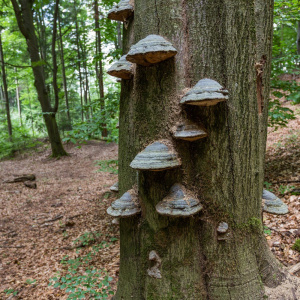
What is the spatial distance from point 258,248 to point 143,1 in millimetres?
2041

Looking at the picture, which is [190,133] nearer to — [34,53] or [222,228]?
[222,228]

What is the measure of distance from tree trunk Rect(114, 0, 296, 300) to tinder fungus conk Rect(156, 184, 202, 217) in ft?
0.23

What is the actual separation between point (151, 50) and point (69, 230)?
216 inches

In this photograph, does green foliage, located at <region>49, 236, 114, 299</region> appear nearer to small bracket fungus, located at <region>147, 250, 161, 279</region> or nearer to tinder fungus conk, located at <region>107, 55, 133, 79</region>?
small bracket fungus, located at <region>147, 250, 161, 279</region>

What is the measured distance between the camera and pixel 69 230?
5.85m

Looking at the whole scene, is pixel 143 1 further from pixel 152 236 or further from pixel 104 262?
pixel 104 262

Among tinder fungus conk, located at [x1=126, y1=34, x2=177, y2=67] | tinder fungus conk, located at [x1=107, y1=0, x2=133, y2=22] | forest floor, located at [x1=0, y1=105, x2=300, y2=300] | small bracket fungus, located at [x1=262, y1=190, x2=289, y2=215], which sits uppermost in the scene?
tinder fungus conk, located at [x1=107, y1=0, x2=133, y2=22]

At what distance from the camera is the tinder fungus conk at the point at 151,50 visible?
4.84ft

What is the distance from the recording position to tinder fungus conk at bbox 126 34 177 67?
1.48 m

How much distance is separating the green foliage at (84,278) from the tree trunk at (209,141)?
5.59 feet

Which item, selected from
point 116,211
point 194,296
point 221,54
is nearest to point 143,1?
point 221,54

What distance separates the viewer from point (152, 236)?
174 cm

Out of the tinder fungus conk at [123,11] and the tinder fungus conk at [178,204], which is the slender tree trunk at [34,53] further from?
the tinder fungus conk at [178,204]

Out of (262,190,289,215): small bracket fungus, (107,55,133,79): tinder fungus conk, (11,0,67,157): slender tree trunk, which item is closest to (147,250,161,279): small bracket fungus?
(262,190,289,215): small bracket fungus
